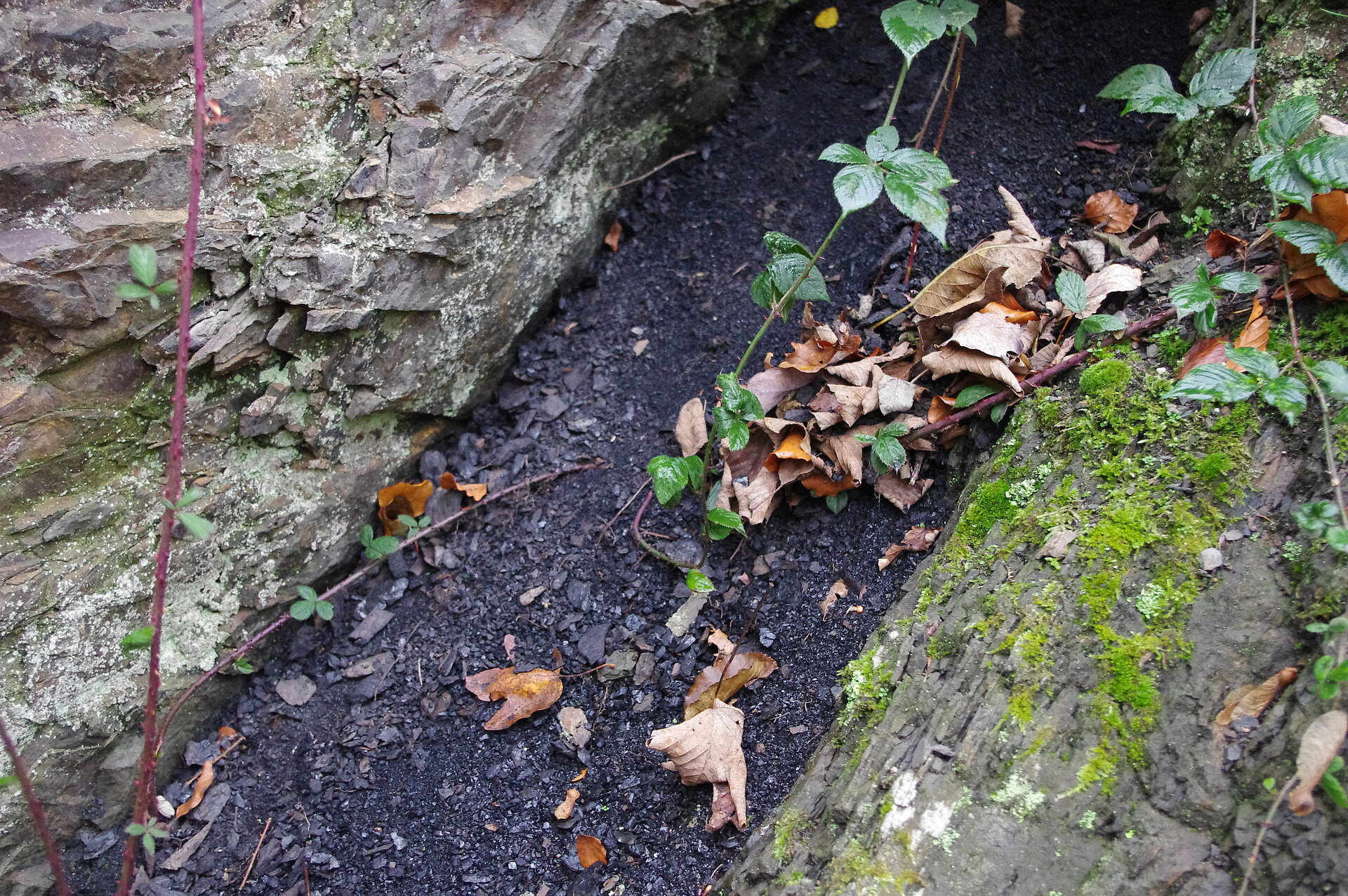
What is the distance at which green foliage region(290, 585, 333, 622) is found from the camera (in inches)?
103

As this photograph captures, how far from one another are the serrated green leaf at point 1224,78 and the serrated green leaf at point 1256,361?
0.84 meters

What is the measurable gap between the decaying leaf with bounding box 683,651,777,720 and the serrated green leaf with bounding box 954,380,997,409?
869mm

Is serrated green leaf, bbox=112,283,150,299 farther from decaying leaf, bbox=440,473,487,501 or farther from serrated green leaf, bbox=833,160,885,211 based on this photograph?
serrated green leaf, bbox=833,160,885,211

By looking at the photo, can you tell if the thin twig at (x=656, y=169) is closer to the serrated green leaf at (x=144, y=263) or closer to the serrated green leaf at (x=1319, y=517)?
the serrated green leaf at (x=144, y=263)

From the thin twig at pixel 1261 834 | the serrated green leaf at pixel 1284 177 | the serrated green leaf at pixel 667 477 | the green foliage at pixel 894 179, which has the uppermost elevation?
the green foliage at pixel 894 179

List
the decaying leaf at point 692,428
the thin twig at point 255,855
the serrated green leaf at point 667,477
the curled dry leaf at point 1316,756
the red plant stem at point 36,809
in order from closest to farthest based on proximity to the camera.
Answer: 1. the curled dry leaf at point 1316,756
2. the red plant stem at point 36,809
3. the thin twig at point 255,855
4. the serrated green leaf at point 667,477
5. the decaying leaf at point 692,428

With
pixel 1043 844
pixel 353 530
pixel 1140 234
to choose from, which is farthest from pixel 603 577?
pixel 1140 234

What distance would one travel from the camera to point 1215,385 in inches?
72.4

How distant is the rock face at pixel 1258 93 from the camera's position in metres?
2.33

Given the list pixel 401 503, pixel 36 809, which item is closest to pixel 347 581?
pixel 401 503

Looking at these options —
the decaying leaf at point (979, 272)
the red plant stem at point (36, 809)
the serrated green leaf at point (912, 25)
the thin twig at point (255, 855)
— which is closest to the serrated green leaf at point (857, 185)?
the serrated green leaf at point (912, 25)

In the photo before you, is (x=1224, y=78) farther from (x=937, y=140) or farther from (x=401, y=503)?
(x=401, y=503)

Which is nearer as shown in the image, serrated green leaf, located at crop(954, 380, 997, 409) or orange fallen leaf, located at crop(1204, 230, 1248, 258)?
orange fallen leaf, located at crop(1204, 230, 1248, 258)

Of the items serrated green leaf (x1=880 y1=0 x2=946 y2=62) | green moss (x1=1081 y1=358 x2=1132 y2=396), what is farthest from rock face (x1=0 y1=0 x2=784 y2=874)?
green moss (x1=1081 y1=358 x2=1132 y2=396)
